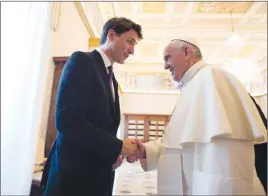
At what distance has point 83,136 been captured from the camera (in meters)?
0.97

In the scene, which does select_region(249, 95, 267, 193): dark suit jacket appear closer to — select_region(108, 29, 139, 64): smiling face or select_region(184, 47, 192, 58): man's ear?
select_region(184, 47, 192, 58): man's ear

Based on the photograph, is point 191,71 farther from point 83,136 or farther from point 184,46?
point 83,136

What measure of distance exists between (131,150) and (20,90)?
24.8 inches

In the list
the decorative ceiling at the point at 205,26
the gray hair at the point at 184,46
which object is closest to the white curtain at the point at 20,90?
the gray hair at the point at 184,46

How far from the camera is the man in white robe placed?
112cm

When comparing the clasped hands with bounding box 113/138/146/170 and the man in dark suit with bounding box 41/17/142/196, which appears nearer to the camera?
the man in dark suit with bounding box 41/17/142/196

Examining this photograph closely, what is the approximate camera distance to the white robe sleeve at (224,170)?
42.8 inches

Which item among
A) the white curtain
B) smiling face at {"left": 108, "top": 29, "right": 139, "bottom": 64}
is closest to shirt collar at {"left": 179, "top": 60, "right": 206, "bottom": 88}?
smiling face at {"left": 108, "top": 29, "right": 139, "bottom": 64}

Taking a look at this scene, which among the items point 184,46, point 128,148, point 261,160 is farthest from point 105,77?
point 261,160

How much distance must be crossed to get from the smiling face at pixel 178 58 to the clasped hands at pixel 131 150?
59 cm

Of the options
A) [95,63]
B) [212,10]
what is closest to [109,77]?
[95,63]

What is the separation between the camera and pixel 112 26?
53.5 inches

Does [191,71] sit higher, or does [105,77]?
[191,71]

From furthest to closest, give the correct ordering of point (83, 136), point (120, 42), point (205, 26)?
point (205, 26) < point (120, 42) < point (83, 136)
